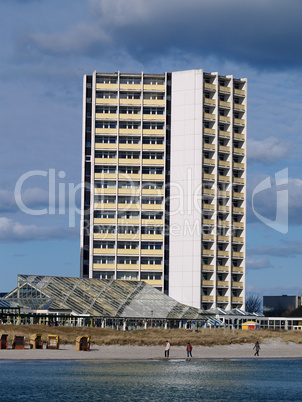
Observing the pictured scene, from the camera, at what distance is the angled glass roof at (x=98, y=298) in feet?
423

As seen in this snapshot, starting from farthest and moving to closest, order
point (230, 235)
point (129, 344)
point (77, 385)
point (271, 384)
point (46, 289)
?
point (230, 235) < point (46, 289) < point (129, 344) < point (271, 384) < point (77, 385)

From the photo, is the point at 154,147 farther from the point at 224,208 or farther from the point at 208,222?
the point at 224,208

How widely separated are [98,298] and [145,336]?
19.4 m

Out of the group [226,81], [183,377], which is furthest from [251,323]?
[183,377]

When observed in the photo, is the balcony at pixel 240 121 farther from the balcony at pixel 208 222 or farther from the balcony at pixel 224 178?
the balcony at pixel 208 222

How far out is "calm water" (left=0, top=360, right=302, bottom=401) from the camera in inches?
2383

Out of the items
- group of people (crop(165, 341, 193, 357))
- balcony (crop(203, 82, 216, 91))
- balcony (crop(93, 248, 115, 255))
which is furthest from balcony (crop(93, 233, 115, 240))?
group of people (crop(165, 341, 193, 357))

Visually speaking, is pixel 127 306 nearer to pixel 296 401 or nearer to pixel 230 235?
pixel 230 235

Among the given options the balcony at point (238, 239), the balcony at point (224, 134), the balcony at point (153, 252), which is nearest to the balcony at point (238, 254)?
the balcony at point (238, 239)

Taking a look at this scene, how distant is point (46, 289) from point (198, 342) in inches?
1161

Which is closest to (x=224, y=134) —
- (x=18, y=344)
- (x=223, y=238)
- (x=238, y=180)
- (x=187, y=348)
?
(x=238, y=180)

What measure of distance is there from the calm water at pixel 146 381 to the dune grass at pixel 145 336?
22.0 metres

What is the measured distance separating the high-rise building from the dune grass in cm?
3518

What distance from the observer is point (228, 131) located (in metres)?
173
